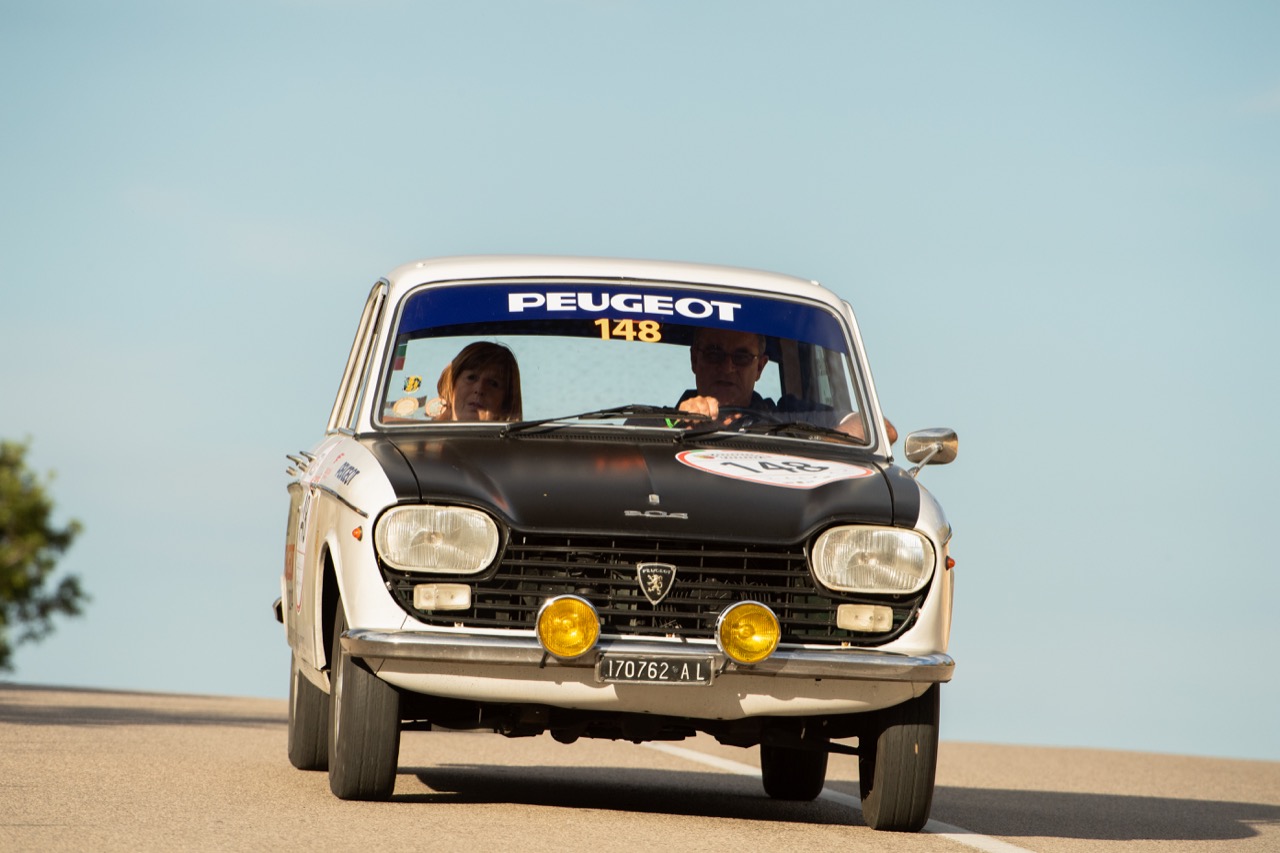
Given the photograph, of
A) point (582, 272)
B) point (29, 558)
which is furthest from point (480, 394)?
point (29, 558)

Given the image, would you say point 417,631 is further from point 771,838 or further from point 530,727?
point 771,838

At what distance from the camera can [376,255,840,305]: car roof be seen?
9.12 m

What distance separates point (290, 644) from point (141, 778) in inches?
39.7

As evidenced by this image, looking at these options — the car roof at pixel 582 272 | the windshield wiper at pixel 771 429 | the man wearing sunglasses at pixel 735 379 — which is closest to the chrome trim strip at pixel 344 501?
the car roof at pixel 582 272

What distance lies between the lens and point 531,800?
8.69 metres

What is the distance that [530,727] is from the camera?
26.5 feet

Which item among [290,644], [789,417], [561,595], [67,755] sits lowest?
[67,755]

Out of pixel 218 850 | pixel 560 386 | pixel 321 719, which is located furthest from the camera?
pixel 321 719

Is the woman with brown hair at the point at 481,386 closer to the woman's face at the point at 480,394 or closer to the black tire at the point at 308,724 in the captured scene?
the woman's face at the point at 480,394

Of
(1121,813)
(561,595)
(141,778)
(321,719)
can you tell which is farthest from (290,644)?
(1121,813)

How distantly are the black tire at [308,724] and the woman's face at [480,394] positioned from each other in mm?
1653

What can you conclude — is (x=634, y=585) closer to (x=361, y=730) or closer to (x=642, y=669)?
(x=642, y=669)

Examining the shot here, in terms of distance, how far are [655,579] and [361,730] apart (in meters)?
1.14

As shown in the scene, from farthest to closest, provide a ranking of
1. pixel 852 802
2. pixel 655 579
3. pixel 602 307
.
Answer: pixel 852 802 < pixel 602 307 < pixel 655 579
